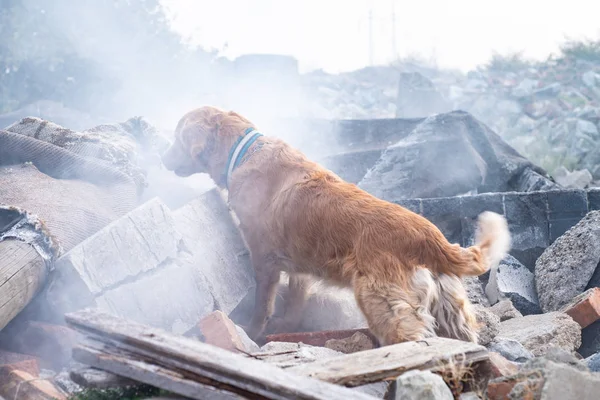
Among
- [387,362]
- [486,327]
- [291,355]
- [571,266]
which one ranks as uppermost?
[387,362]

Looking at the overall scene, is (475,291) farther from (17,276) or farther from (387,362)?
(17,276)

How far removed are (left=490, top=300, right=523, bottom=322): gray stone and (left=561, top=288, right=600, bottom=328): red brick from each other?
1.43ft

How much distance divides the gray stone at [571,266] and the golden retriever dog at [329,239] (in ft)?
→ 3.09

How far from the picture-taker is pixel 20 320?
3951 millimetres

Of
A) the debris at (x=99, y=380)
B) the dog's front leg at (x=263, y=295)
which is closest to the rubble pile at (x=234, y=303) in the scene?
the debris at (x=99, y=380)

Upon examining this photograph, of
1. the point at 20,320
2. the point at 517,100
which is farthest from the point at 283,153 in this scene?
the point at 517,100

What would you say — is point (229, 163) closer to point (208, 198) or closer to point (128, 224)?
point (208, 198)

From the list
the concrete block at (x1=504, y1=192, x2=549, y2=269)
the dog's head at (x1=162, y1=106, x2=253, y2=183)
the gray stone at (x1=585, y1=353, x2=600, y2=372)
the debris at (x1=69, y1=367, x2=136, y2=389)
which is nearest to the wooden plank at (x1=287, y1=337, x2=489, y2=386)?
the debris at (x1=69, y1=367, x2=136, y2=389)

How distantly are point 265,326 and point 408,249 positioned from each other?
63.9 inches

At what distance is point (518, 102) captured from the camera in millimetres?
16859

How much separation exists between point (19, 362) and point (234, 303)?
5.57 ft

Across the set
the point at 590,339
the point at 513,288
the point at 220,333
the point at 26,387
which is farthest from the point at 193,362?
the point at 513,288

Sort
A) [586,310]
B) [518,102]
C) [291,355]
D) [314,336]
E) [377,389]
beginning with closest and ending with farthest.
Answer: [377,389] → [291,355] → [314,336] → [586,310] → [518,102]

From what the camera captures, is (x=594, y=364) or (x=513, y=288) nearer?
(x=594, y=364)
